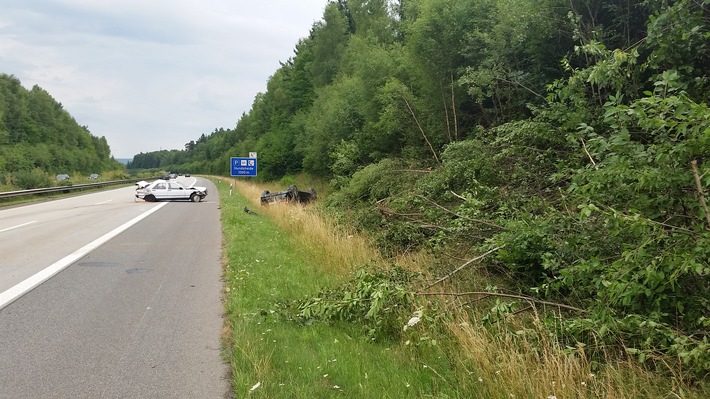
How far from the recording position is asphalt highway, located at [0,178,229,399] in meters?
3.90

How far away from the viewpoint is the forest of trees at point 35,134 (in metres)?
80.1

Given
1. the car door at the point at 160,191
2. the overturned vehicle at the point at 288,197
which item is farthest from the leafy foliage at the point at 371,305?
the car door at the point at 160,191

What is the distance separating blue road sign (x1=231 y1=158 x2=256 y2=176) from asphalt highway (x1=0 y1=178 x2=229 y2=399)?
24474 mm

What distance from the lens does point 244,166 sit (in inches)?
1411

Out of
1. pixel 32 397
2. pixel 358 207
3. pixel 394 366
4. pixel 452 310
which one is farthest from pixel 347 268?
pixel 358 207

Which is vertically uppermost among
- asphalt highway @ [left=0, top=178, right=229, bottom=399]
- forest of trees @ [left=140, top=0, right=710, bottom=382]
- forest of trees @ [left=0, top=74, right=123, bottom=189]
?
forest of trees @ [left=0, top=74, right=123, bottom=189]

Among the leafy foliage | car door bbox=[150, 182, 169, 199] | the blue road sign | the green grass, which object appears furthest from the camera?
the blue road sign

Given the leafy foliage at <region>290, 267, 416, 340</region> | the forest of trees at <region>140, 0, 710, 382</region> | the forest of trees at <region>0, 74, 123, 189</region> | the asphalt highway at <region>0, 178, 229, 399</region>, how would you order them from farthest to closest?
the forest of trees at <region>0, 74, 123, 189</region> → the leafy foliage at <region>290, 267, 416, 340</region> → the asphalt highway at <region>0, 178, 229, 399</region> → the forest of trees at <region>140, 0, 710, 382</region>

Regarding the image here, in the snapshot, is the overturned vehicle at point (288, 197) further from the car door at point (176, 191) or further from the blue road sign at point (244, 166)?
the blue road sign at point (244, 166)

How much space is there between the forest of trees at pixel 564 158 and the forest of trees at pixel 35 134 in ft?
242

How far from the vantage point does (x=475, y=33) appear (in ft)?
41.5

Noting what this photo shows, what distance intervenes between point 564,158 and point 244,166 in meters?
31.1

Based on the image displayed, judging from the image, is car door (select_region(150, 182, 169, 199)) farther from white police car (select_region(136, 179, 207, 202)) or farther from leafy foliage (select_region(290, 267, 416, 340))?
leafy foliage (select_region(290, 267, 416, 340))

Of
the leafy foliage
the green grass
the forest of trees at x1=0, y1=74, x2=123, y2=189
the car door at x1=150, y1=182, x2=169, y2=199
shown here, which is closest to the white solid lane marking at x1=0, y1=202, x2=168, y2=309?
the green grass
